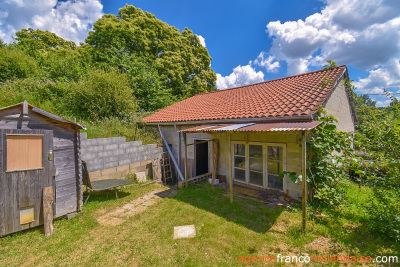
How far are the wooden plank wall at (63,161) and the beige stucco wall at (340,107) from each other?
328 inches

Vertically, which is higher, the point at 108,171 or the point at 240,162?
the point at 240,162

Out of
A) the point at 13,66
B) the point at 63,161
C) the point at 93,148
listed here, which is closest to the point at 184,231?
the point at 63,161

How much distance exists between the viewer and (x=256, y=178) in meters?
6.55

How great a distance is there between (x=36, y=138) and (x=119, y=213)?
2.89 m

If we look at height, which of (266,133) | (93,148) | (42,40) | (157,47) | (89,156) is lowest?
(89,156)

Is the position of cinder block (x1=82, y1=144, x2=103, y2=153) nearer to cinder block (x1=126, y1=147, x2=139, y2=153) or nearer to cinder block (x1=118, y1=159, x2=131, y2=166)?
cinder block (x1=118, y1=159, x2=131, y2=166)

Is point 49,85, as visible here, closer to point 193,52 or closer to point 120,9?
point 120,9

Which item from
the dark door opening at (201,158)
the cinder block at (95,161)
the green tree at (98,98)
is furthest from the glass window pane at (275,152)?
the green tree at (98,98)

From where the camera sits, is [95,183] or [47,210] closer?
[47,210]

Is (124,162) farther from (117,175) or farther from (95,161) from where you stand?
(95,161)

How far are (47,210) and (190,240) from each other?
11.2ft

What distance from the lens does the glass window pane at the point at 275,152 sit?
5883 millimetres

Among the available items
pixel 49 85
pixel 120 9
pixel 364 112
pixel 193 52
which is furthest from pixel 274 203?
pixel 120 9

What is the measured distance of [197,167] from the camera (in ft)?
29.5
